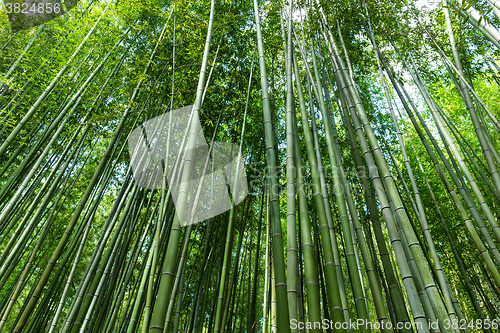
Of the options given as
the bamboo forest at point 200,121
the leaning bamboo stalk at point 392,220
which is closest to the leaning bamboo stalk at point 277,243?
the leaning bamboo stalk at point 392,220

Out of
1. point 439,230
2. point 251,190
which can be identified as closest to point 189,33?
point 251,190

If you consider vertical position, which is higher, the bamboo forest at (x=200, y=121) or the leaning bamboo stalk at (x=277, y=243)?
the bamboo forest at (x=200, y=121)

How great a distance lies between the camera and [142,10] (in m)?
3.60

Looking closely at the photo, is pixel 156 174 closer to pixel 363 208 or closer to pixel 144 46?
pixel 144 46

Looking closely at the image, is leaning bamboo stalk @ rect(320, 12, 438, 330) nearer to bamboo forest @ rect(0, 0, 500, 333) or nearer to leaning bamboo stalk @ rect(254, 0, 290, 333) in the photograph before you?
leaning bamboo stalk @ rect(254, 0, 290, 333)

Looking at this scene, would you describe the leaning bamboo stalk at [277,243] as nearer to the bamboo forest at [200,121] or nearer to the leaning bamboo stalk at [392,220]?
the leaning bamboo stalk at [392,220]

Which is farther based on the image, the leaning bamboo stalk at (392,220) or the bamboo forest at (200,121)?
the bamboo forest at (200,121)

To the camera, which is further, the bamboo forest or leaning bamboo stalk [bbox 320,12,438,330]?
the bamboo forest

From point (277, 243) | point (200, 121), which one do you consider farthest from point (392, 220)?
point (200, 121)

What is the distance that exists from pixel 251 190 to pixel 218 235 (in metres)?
0.77

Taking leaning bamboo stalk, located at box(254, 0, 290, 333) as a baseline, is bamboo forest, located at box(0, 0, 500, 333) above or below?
above

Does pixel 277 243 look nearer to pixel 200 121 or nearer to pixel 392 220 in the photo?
pixel 392 220

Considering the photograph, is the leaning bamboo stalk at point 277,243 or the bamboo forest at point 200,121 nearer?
the leaning bamboo stalk at point 277,243

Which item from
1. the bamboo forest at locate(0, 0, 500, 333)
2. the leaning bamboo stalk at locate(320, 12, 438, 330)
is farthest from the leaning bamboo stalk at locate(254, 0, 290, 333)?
the bamboo forest at locate(0, 0, 500, 333)
